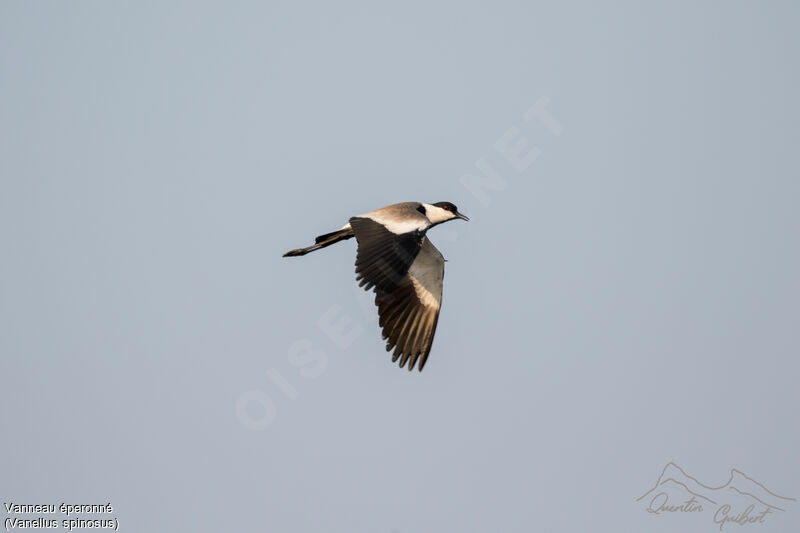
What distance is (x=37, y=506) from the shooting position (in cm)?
2434

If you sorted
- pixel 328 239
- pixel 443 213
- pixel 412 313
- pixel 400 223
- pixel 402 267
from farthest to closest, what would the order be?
pixel 443 213
pixel 328 239
pixel 412 313
pixel 400 223
pixel 402 267

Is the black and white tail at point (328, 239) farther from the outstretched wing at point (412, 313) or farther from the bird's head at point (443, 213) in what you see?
the bird's head at point (443, 213)

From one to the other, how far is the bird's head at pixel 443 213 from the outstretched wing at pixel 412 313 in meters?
1.31

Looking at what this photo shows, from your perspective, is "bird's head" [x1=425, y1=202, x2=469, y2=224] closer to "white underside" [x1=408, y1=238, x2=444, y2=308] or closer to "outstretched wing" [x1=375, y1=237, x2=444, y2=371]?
"white underside" [x1=408, y1=238, x2=444, y2=308]

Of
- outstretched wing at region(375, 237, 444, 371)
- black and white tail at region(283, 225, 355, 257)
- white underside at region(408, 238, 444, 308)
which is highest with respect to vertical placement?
black and white tail at region(283, 225, 355, 257)

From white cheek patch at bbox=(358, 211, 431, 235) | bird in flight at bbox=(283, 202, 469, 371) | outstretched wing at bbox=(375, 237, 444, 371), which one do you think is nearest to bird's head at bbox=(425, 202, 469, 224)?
bird in flight at bbox=(283, 202, 469, 371)

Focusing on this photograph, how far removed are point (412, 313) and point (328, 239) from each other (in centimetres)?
215

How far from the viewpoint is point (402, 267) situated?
1825 centimetres

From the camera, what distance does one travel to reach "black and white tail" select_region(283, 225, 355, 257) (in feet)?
68.3

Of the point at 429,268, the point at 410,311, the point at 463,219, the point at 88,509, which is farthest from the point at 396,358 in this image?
the point at 88,509

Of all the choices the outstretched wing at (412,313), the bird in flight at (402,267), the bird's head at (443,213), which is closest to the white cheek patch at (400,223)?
the bird in flight at (402,267)

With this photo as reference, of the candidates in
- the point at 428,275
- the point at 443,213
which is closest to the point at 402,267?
the point at 428,275

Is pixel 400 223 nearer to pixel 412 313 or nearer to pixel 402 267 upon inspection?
pixel 402 267

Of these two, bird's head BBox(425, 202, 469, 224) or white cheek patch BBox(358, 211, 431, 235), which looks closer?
white cheek patch BBox(358, 211, 431, 235)
